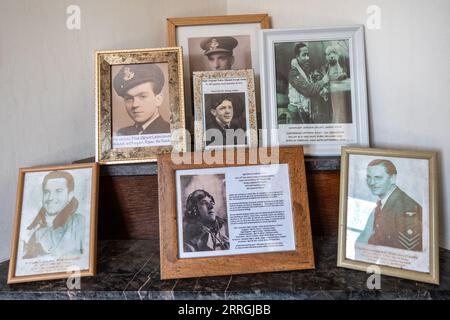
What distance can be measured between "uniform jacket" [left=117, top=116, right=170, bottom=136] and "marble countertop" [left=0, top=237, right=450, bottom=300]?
1.27 ft

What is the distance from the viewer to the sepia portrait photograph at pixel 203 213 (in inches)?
29.8

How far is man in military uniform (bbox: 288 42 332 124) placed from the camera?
0.92m

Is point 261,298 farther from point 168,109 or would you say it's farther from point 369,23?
point 369,23

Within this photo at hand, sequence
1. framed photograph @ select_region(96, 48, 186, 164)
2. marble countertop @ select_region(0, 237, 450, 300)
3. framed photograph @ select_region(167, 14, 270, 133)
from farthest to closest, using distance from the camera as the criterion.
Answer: framed photograph @ select_region(167, 14, 270, 133)
framed photograph @ select_region(96, 48, 186, 164)
marble countertop @ select_region(0, 237, 450, 300)

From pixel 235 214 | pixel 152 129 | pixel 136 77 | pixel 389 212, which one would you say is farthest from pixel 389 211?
pixel 136 77

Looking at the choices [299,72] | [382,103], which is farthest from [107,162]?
[382,103]

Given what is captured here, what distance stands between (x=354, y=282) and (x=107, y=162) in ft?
2.37

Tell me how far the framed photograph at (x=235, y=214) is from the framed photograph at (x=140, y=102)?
14 centimetres

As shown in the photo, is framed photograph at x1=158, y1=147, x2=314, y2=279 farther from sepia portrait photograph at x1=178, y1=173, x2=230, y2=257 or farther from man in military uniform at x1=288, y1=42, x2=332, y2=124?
man in military uniform at x1=288, y1=42, x2=332, y2=124

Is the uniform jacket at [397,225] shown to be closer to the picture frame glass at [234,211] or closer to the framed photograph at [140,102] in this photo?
the picture frame glass at [234,211]

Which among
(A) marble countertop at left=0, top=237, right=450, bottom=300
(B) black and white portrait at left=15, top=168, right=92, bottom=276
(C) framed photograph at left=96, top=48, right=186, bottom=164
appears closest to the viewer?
(A) marble countertop at left=0, top=237, right=450, bottom=300

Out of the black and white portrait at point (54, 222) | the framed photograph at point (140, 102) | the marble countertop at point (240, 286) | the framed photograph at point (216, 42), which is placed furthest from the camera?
the framed photograph at point (216, 42)

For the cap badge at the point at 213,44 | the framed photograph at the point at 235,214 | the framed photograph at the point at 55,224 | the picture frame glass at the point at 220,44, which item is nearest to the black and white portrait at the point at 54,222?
the framed photograph at the point at 55,224

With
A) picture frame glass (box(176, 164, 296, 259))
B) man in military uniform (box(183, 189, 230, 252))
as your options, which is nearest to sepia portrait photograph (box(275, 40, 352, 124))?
picture frame glass (box(176, 164, 296, 259))
